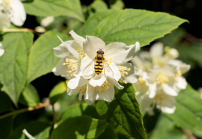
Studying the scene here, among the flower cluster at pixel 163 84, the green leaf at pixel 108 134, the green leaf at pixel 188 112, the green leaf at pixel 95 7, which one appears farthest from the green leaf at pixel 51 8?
the green leaf at pixel 188 112

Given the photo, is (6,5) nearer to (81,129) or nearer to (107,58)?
(107,58)

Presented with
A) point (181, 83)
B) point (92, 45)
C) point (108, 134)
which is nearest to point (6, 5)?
point (92, 45)

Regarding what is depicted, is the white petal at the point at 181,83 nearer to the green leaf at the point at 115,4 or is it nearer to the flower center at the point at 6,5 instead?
the green leaf at the point at 115,4

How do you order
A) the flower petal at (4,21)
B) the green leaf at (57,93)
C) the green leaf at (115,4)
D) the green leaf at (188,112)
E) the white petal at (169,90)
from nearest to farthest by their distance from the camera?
the flower petal at (4,21)
the white petal at (169,90)
the green leaf at (57,93)
the green leaf at (188,112)
the green leaf at (115,4)

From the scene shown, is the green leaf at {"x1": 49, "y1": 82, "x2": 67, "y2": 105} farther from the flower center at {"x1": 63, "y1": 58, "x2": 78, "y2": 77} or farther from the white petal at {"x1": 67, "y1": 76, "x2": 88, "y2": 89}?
the white petal at {"x1": 67, "y1": 76, "x2": 88, "y2": 89}

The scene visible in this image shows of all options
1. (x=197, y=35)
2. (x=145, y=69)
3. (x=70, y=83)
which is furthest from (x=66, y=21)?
(x=197, y=35)

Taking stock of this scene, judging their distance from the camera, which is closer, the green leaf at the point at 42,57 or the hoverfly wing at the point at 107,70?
the hoverfly wing at the point at 107,70
